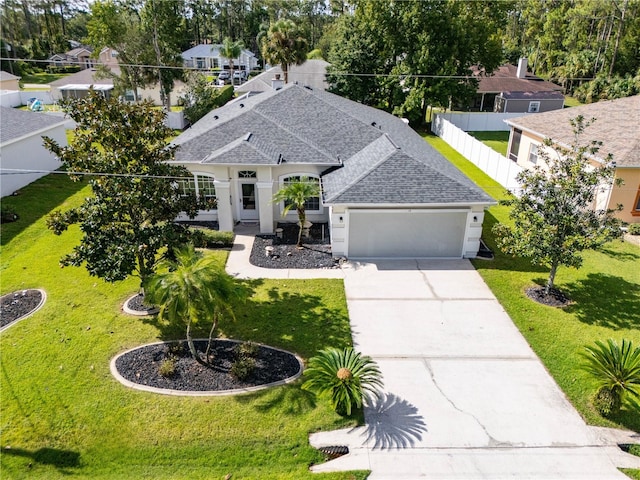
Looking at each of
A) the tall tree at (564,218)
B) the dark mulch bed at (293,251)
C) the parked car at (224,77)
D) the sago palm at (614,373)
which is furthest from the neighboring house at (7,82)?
the sago palm at (614,373)

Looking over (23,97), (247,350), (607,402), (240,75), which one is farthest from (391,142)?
(240,75)

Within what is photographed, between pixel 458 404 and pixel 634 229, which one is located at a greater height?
pixel 634 229

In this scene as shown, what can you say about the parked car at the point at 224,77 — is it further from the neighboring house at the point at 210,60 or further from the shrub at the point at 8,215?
the shrub at the point at 8,215

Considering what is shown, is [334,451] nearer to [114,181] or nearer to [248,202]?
[114,181]

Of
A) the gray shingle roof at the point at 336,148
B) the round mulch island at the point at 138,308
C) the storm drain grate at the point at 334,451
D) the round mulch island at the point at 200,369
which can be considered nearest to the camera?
the storm drain grate at the point at 334,451

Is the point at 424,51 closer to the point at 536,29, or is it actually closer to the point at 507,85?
the point at 507,85

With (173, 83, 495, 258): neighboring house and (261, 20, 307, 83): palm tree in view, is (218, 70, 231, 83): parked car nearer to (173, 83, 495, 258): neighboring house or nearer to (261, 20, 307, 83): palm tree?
(261, 20, 307, 83): palm tree
